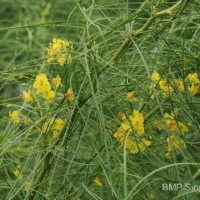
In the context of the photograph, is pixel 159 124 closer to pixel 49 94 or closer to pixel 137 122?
pixel 137 122

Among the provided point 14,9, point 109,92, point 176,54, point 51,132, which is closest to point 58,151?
point 51,132

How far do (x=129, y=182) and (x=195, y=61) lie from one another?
340 millimetres

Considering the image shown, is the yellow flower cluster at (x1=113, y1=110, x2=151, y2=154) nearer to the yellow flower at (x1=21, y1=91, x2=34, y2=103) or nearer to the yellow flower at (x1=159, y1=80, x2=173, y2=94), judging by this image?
the yellow flower at (x1=159, y1=80, x2=173, y2=94)

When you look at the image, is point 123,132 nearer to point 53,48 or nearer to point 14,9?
point 53,48

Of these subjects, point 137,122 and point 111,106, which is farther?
point 111,106

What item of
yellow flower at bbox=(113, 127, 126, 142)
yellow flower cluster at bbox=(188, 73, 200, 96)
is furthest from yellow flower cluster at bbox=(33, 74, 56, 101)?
yellow flower cluster at bbox=(188, 73, 200, 96)

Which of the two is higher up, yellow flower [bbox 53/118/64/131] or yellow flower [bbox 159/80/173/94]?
yellow flower [bbox 159/80/173/94]

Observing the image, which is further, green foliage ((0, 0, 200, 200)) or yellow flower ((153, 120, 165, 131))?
yellow flower ((153, 120, 165, 131))

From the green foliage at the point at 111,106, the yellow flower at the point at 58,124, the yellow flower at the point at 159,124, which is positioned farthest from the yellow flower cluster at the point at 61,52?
the yellow flower at the point at 159,124

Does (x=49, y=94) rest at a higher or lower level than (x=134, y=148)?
higher

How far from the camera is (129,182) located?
1298 millimetres

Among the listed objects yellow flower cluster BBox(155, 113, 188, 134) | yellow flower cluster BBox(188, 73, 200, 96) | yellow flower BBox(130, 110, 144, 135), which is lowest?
yellow flower cluster BBox(155, 113, 188, 134)

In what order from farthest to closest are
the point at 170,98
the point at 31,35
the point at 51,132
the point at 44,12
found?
→ the point at 44,12
the point at 31,35
the point at 51,132
the point at 170,98

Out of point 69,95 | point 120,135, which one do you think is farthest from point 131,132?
point 69,95
